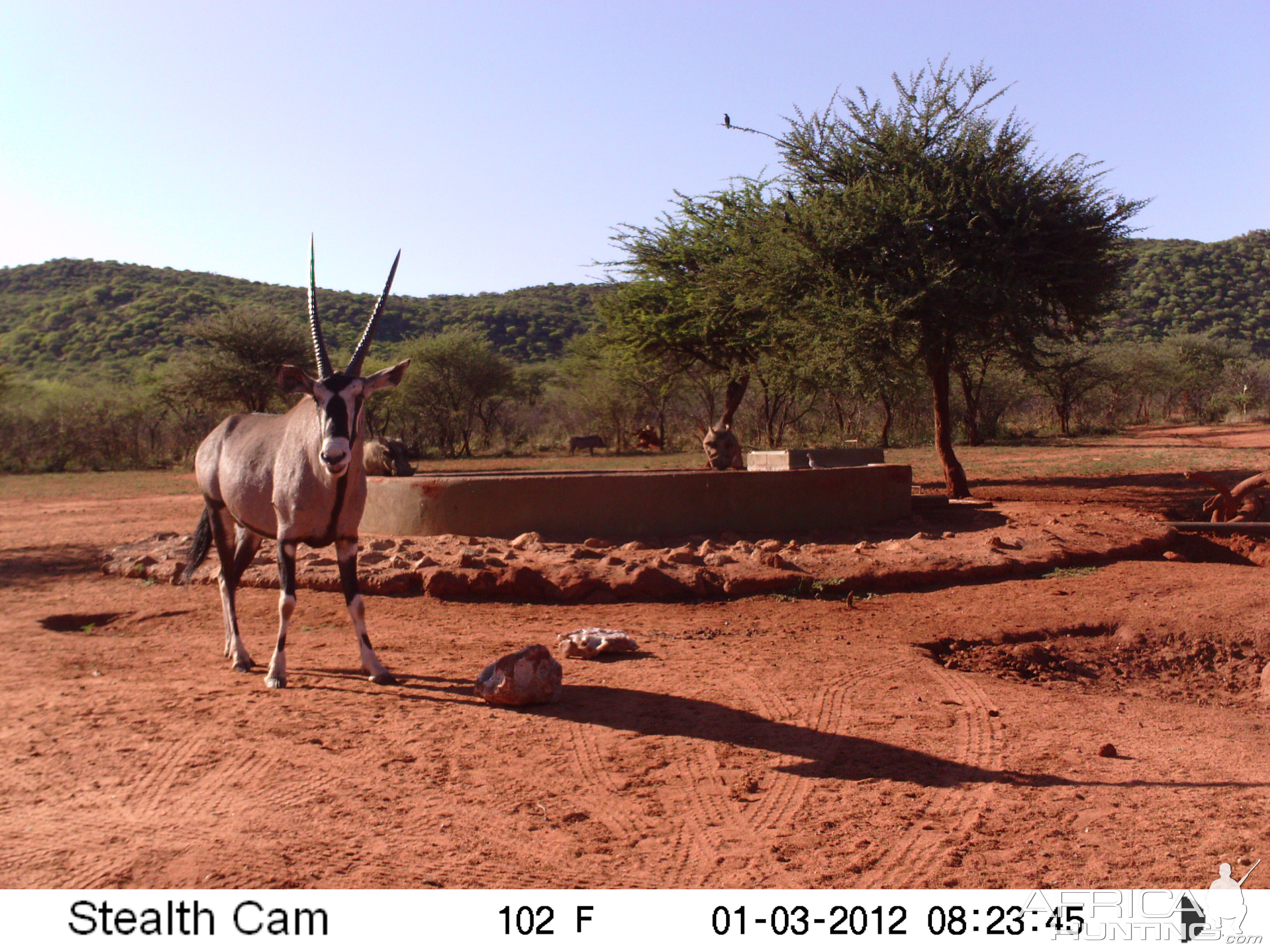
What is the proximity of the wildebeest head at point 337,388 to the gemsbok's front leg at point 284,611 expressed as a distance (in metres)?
0.70

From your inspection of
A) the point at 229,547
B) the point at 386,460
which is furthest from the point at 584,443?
the point at 229,547

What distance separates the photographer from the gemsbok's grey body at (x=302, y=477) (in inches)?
213

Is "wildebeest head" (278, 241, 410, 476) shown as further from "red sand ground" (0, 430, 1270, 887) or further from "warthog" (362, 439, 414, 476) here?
"warthog" (362, 439, 414, 476)

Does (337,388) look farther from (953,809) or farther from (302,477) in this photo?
(953,809)

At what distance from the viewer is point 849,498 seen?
11.7 m

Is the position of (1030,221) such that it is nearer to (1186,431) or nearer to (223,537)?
(223,537)

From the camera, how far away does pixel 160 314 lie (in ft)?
177

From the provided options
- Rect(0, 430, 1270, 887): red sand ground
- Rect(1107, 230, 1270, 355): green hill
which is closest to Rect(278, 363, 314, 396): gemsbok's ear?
Rect(0, 430, 1270, 887): red sand ground

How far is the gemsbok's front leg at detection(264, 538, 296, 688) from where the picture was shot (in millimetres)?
5645

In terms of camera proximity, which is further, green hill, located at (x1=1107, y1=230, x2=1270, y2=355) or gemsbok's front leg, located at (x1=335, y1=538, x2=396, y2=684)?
green hill, located at (x1=1107, y1=230, x2=1270, y2=355)

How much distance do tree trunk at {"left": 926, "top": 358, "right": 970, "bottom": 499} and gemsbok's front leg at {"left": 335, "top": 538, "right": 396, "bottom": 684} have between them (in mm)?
11354

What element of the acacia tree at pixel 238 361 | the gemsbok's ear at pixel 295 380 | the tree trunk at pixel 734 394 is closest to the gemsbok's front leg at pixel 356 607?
the gemsbok's ear at pixel 295 380

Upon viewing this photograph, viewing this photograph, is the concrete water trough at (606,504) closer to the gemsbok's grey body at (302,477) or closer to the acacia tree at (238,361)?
the gemsbok's grey body at (302,477)
